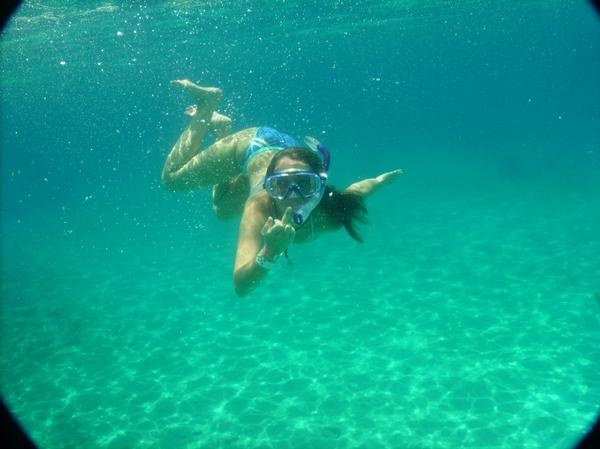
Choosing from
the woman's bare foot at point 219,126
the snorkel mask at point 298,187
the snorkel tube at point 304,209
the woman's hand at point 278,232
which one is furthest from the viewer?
the woman's bare foot at point 219,126

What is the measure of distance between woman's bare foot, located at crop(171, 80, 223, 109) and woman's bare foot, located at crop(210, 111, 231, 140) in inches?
16.4

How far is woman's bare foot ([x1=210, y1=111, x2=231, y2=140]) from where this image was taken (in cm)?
684

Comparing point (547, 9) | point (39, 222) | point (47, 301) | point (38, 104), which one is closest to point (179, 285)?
point (47, 301)

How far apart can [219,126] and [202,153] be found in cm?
116

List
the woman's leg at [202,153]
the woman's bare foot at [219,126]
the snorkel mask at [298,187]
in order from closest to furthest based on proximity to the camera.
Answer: the snorkel mask at [298,187], the woman's leg at [202,153], the woman's bare foot at [219,126]

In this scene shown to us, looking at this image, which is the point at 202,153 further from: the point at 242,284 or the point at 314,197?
the point at 242,284

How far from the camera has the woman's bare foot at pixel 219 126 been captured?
6840 millimetres

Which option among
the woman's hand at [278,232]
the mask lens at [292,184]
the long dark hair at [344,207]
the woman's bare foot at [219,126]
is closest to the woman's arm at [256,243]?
the woman's hand at [278,232]

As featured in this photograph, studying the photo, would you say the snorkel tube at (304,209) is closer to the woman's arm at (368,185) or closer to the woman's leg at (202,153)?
the woman's arm at (368,185)

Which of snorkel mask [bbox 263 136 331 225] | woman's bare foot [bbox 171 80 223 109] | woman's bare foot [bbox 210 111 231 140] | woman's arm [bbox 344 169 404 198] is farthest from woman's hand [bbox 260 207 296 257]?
woman's bare foot [bbox 210 111 231 140]

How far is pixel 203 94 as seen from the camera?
248 inches

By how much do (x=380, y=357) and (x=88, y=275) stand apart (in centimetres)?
1298

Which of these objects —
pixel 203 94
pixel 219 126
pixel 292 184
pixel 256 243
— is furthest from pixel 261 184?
pixel 219 126

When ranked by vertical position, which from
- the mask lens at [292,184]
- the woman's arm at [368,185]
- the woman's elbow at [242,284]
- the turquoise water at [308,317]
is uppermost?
the mask lens at [292,184]
